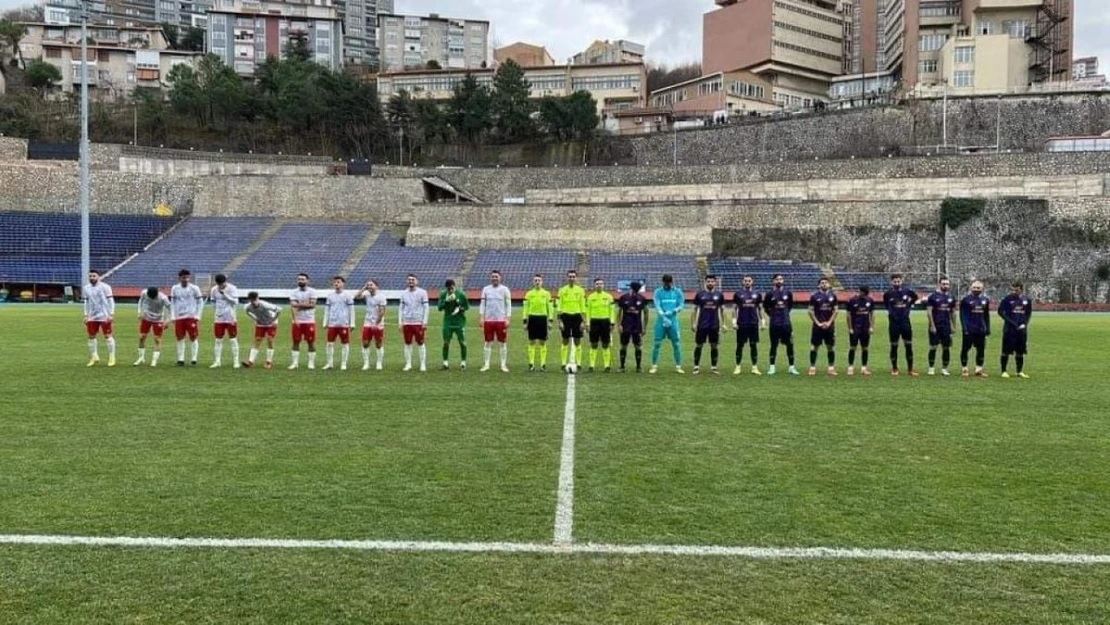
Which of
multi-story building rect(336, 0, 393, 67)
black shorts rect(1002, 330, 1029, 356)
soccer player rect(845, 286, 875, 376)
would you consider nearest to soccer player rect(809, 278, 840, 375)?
soccer player rect(845, 286, 875, 376)

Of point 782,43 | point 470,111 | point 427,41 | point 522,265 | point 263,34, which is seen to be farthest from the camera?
point 427,41

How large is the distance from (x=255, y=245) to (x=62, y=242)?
414 inches

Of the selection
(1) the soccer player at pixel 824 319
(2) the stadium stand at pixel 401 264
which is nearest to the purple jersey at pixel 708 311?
(1) the soccer player at pixel 824 319

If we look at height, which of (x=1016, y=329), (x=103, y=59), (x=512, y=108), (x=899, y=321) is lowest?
Answer: (x=1016, y=329)

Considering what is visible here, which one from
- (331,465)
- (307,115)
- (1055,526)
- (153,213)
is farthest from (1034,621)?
(307,115)

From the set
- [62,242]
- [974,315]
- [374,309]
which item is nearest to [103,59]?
[62,242]

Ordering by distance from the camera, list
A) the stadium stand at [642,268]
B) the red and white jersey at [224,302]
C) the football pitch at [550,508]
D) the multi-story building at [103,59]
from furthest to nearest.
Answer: the multi-story building at [103,59]
the stadium stand at [642,268]
the red and white jersey at [224,302]
the football pitch at [550,508]

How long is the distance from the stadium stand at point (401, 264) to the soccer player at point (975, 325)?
108ft

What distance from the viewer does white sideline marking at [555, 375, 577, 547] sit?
5441mm

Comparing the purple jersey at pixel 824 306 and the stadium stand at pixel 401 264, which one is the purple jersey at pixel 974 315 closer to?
the purple jersey at pixel 824 306

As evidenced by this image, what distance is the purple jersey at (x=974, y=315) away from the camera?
14.9 metres

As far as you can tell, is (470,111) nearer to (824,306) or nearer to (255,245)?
(255,245)

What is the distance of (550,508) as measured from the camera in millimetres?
6016

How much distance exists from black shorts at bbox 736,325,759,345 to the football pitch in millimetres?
3119
